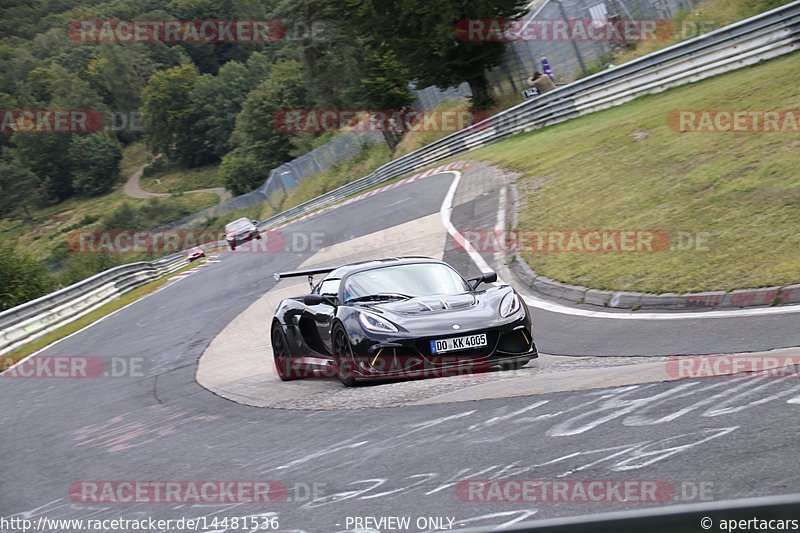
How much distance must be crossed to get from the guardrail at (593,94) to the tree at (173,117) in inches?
3782

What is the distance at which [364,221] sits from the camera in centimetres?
2966

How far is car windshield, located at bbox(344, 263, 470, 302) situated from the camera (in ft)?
33.8

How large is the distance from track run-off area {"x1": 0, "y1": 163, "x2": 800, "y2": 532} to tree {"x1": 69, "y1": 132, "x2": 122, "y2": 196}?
12180 cm

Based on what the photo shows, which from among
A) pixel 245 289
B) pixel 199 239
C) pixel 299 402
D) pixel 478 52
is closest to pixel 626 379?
pixel 299 402

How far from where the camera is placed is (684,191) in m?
15.3

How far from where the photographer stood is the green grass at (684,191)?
38.1ft

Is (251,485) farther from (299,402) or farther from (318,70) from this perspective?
(318,70)

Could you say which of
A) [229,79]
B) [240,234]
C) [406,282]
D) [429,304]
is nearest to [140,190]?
[229,79]

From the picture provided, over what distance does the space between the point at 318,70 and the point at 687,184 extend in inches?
2716

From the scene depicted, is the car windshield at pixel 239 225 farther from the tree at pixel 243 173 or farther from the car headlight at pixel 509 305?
the tree at pixel 243 173

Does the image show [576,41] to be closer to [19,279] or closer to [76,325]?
[76,325]

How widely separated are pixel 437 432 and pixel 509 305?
3.18m

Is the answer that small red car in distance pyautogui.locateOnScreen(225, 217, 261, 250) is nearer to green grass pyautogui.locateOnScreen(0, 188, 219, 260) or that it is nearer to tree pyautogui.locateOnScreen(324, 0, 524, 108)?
tree pyautogui.locateOnScreen(324, 0, 524, 108)

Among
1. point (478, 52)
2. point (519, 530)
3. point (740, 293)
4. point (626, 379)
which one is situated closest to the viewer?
point (519, 530)
